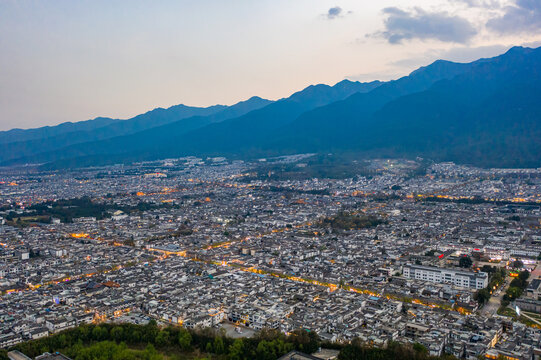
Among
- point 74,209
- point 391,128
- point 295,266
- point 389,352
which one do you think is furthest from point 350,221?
point 391,128

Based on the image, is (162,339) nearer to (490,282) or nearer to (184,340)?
(184,340)

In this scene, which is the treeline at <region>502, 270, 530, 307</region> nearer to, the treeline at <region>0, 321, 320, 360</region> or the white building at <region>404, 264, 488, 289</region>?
the white building at <region>404, 264, 488, 289</region>

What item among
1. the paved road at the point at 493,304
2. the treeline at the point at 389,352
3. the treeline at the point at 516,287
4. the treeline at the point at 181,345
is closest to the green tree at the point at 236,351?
the treeline at the point at 181,345

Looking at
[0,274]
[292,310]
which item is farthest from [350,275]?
[0,274]

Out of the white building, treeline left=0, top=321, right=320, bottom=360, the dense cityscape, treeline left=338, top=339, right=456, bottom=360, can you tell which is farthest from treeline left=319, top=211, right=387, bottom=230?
treeline left=338, top=339, right=456, bottom=360

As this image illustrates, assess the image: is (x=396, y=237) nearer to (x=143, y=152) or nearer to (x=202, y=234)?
(x=202, y=234)

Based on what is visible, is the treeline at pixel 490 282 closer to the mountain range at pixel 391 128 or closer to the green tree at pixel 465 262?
the green tree at pixel 465 262
